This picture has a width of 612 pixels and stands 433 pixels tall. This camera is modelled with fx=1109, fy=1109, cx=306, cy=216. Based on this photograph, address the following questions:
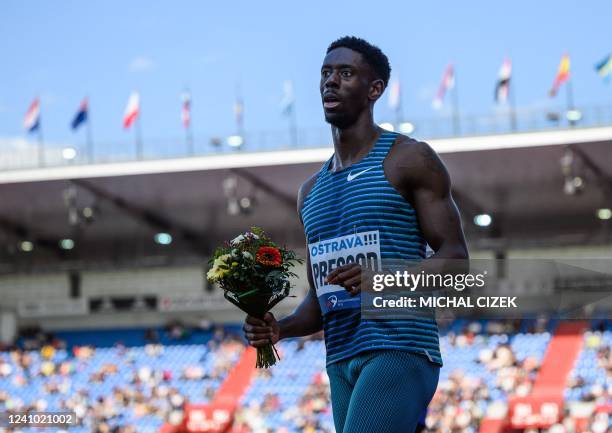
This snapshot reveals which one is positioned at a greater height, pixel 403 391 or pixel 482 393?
pixel 403 391

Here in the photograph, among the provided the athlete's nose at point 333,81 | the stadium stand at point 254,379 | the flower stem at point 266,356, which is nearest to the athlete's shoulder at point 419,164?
the athlete's nose at point 333,81

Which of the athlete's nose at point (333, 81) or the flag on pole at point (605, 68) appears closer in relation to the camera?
the athlete's nose at point (333, 81)

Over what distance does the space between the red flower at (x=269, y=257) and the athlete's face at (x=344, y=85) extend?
1.75 ft

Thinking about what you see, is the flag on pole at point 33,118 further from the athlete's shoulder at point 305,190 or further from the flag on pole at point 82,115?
the athlete's shoulder at point 305,190

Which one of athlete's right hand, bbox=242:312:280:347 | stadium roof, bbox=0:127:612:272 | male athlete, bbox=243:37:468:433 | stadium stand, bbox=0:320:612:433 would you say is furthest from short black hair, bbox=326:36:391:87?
stadium roof, bbox=0:127:612:272

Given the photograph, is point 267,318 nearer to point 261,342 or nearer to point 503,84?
point 261,342

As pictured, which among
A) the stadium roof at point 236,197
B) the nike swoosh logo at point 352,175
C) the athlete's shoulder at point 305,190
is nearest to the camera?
the nike swoosh logo at point 352,175

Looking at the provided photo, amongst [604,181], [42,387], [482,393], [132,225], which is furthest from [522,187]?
[42,387]

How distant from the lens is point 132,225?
34875 mm

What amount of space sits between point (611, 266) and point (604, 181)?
27619 millimetres

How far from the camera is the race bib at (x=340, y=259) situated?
4.01 m

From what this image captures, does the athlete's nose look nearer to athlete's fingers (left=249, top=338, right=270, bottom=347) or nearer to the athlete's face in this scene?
the athlete's face

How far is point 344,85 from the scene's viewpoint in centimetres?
412

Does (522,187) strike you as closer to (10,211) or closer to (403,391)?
(10,211)
